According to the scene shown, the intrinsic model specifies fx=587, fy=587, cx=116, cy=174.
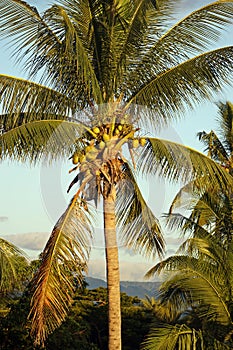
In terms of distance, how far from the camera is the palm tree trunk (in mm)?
9906

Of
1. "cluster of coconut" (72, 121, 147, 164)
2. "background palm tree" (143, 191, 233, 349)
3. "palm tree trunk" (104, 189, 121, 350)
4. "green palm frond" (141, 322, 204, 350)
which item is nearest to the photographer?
"cluster of coconut" (72, 121, 147, 164)

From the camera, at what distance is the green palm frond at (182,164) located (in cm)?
961

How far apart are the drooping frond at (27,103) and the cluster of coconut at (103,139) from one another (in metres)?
0.75

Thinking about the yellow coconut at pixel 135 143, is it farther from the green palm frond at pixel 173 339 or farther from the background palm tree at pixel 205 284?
→ the green palm frond at pixel 173 339

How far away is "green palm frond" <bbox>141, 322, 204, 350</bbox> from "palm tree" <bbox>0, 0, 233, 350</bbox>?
0.78 metres

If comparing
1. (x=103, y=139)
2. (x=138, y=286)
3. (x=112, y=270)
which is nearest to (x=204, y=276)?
(x=112, y=270)

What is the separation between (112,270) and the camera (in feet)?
32.8

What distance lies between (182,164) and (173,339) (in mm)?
3156

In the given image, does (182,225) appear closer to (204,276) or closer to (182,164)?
(204,276)

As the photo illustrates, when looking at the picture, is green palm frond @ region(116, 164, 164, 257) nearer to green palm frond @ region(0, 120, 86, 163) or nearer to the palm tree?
the palm tree

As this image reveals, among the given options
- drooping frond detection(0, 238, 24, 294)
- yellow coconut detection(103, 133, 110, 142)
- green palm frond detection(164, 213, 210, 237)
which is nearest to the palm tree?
yellow coconut detection(103, 133, 110, 142)

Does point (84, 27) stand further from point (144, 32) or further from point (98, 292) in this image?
point (98, 292)

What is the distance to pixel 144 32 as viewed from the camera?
10.0 metres

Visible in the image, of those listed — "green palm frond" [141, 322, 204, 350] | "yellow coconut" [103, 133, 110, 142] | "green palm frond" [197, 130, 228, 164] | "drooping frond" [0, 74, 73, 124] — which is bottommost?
"green palm frond" [141, 322, 204, 350]
